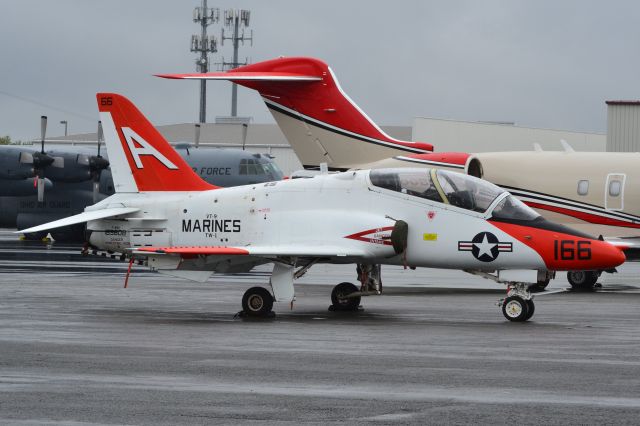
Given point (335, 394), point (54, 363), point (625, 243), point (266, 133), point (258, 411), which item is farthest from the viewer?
point (266, 133)

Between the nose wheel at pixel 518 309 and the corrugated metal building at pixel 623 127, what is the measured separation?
33.6 m

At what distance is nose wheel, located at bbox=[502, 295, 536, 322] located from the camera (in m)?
16.7

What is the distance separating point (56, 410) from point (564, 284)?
64.3ft

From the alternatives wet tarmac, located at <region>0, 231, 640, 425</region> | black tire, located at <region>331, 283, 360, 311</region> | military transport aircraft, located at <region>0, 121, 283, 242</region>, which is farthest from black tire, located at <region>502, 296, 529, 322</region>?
military transport aircraft, located at <region>0, 121, 283, 242</region>

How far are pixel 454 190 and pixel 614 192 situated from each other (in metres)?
10.4

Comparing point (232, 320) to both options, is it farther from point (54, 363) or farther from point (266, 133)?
point (266, 133)

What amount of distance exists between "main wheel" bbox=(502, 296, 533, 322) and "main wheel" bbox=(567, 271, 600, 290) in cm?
881

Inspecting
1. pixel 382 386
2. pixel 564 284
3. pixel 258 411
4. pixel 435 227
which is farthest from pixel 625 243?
pixel 258 411

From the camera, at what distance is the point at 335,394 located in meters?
9.97

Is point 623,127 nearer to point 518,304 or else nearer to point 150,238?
point 518,304

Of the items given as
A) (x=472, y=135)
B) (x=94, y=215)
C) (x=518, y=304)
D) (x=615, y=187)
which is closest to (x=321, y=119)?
(x=615, y=187)

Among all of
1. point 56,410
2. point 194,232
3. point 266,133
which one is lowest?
point 56,410

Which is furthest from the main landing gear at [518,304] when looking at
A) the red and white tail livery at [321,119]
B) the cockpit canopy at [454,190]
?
the red and white tail livery at [321,119]

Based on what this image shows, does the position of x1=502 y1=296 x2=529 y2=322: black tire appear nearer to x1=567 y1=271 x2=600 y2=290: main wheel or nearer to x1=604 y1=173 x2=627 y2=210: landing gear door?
x1=567 y1=271 x2=600 y2=290: main wheel
